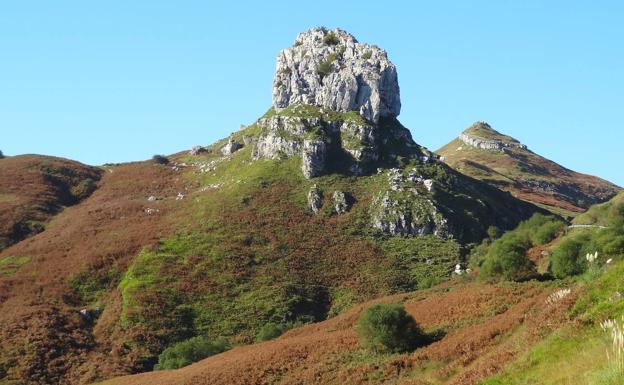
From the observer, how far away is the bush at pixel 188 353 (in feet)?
245

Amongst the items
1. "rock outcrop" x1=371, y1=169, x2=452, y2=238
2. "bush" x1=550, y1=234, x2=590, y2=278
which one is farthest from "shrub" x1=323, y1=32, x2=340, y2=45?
"bush" x1=550, y1=234, x2=590, y2=278

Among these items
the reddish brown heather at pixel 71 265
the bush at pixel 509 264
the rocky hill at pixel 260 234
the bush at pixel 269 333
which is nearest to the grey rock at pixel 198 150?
the rocky hill at pixel 260 234

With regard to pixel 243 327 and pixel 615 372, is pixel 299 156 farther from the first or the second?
pixel 615 372

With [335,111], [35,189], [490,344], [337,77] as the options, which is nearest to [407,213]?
[335,111]

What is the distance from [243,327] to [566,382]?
248ft

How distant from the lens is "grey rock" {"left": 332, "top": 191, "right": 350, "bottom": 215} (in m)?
124

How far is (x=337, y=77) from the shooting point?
149250 millimetres

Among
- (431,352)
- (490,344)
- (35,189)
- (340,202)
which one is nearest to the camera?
(490,344)

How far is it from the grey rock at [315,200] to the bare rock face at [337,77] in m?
27.5

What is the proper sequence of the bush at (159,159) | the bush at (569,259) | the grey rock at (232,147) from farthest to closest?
the bush at (159,159) < the grey rock at (232,147) < the bush at (569,259)

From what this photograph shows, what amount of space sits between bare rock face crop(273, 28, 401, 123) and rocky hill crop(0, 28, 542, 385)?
371mm

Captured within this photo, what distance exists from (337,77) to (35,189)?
74897mm

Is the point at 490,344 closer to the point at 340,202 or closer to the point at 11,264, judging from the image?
the point at 340,202

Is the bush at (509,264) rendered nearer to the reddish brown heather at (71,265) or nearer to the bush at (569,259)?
the bush at (569,259)
